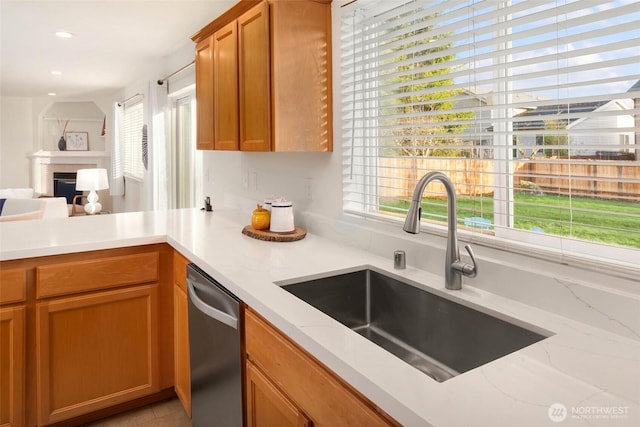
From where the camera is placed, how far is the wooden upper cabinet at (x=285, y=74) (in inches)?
77.0

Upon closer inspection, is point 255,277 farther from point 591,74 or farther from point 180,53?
point 180,53

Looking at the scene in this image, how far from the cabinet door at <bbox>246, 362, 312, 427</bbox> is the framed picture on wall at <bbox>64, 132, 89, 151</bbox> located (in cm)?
839

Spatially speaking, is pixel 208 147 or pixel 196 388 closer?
pixel 196 388

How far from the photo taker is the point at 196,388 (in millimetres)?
1853

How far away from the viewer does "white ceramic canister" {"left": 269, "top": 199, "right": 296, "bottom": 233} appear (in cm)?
213

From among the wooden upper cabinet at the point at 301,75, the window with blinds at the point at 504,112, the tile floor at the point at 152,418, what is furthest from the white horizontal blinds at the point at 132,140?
the window with blinds at the point at 504,112

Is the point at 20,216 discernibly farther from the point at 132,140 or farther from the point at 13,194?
the point at 13,194

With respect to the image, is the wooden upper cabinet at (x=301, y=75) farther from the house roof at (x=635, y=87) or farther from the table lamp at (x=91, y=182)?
the table lamp at (x=91, y=182)

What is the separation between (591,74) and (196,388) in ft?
5.77

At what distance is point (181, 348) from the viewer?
215 centimetres

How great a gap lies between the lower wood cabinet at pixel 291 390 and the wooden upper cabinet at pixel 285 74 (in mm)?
931

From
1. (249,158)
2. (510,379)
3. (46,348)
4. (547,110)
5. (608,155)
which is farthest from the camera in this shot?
(249,158)

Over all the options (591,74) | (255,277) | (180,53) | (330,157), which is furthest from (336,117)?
(180,53)

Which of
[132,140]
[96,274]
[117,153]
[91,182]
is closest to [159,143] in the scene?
[132,140]
